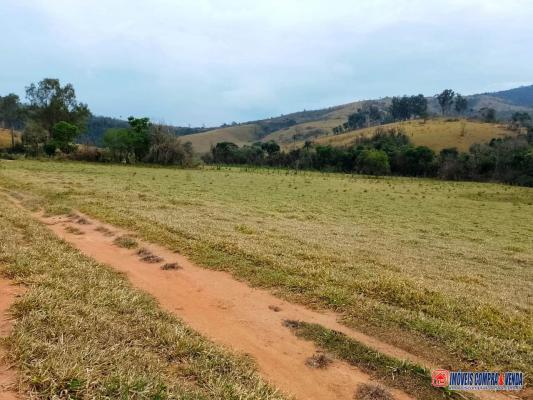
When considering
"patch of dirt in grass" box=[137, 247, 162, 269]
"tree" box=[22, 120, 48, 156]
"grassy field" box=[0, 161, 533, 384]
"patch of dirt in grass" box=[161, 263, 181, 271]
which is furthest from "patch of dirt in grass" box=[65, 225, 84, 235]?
"tree" box=[22, 120, 48, 156]

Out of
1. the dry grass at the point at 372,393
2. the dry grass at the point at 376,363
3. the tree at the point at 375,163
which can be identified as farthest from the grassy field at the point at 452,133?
the dry grass at the point at 372,393

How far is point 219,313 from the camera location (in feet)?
23.7

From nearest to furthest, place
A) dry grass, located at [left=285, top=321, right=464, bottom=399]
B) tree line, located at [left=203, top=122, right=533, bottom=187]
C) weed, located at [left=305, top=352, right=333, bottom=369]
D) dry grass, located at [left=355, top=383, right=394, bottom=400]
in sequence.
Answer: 1. dry grass, located at [left=355, top=383, right=394, bottom=400]
2. dry grass, located at [left=285, top=321, right=464, bottom=399]
3. weed, located at [left=305, top=352, right=333, bottom=369]
4. tree line, located at [left=203, top=122, right=533, bottom=187]

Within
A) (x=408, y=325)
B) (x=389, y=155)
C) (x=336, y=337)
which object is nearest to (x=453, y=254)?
(x=408, y=325)

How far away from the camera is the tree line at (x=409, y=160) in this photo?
7125cm

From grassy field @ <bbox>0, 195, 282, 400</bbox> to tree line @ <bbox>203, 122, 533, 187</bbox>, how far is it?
239ft

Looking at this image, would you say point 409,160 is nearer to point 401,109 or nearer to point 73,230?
point 73,230

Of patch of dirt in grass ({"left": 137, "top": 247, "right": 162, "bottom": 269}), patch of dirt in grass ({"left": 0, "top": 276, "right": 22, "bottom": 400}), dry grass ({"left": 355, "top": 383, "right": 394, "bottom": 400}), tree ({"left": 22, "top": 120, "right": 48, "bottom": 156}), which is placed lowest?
dry grass ({"left": 355, "top": 383, "right": 394, "bottom": 400})

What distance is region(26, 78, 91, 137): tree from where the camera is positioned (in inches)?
3388

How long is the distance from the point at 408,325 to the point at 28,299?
5838mm

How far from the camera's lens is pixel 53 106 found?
86.1 m

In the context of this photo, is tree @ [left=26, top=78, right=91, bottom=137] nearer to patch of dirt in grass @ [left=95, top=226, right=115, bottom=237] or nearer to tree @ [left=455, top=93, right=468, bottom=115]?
patch of dirt in grass @ [left=95, top=226, right=115, bottom=237]

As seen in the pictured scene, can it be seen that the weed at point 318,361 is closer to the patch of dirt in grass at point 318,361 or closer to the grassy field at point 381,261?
the patch of dirt in grass at point 318,361

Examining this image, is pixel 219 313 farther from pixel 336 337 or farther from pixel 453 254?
pixel 453 254
